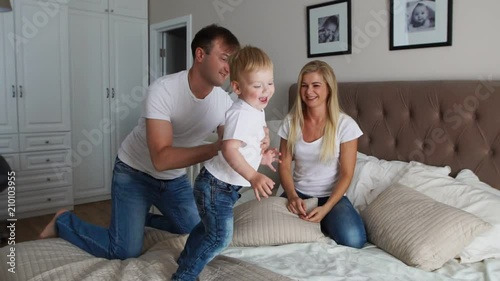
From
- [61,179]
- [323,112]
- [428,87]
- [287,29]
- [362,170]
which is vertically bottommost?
[61,179]

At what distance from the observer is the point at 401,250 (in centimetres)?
145

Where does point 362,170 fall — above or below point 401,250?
above

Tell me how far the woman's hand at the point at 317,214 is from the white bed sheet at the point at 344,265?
13 cm

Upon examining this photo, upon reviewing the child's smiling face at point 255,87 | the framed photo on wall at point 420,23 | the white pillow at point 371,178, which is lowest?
the white pillow at point 371,178

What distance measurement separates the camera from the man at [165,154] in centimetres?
152

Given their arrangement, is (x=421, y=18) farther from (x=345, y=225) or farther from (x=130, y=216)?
(x=130, y=216)

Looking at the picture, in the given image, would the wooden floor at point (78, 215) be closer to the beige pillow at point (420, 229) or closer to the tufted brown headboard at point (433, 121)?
the tufted brown headboard at point (433, 121)

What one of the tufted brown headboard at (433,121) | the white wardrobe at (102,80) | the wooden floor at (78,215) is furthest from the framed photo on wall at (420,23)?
the white wardrobe at (102,80)

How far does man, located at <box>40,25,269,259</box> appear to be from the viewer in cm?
152

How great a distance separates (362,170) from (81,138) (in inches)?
124

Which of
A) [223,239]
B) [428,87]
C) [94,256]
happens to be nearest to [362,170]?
[428,87]

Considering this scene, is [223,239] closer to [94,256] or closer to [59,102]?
[94,256]

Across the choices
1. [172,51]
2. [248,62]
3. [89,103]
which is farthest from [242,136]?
[172,51]

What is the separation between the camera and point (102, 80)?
4188 millimetres
